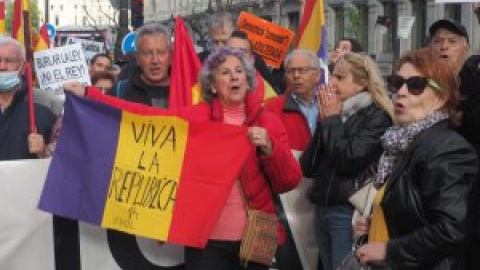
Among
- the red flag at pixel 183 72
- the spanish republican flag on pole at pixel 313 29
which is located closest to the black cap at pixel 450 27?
the red flag at pixel 183 72

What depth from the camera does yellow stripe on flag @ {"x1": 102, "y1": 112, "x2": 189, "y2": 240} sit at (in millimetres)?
5047

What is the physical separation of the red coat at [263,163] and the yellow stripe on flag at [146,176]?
0.17 m

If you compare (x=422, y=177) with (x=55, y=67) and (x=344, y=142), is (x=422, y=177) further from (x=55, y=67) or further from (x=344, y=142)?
(x=55, y=67)

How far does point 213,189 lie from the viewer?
4.93m

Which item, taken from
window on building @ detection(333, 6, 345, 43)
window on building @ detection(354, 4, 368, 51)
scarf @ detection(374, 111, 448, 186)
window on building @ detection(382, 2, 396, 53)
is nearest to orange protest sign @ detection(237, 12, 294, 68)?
scarf @ detection(374, 111, 448, 186)

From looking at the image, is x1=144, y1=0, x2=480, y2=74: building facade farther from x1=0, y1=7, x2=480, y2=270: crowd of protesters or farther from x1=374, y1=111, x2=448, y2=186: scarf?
x1=374, y1=111, x2=448, y2=186: scarf

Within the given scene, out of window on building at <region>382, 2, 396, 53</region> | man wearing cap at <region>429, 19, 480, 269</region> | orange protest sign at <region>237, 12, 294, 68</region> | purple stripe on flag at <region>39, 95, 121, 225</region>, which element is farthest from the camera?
window on building at <region>382, 2, 396, 53</region>

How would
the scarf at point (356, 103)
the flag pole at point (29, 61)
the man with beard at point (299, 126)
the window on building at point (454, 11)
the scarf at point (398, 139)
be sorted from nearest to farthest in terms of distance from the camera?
the scarf at point (398, 139)
the scarf at point (356, 103)
the flag pole at point (29, 61)
the man with beard at point (299, 126)
the window on building at point (454, 11)

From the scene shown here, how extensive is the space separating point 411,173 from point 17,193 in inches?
104

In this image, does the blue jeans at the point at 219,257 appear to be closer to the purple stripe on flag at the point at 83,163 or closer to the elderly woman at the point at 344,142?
the purple stripe on flag at the point at 83,163

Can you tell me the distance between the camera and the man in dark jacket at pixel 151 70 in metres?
5.69

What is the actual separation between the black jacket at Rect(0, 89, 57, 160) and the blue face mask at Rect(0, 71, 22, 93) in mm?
59

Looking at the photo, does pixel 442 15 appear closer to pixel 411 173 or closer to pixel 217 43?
pixel 217 43

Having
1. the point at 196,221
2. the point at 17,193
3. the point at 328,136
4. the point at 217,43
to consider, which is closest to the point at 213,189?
the point at 196,221
